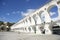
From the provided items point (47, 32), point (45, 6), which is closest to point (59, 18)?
point (47, 32)

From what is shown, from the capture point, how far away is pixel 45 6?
1310 inches

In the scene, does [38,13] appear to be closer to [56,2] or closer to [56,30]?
[56,30]

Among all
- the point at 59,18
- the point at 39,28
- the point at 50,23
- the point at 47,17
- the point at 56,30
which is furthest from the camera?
the point at 56,30

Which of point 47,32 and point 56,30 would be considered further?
point 56,30

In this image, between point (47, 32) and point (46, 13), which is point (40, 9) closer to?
point (46, 13)

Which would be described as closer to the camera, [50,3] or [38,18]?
[50,3]

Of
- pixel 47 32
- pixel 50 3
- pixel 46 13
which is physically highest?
pixel 50 3

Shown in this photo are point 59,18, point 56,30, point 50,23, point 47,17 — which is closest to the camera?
point 59,18

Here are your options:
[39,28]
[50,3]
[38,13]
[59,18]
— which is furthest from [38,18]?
[59,18]

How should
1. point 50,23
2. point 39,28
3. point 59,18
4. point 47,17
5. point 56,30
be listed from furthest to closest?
point 56,30 → point 39,28 → point 47,17 → point 50,23 → point 59,18

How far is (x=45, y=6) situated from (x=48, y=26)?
645cm

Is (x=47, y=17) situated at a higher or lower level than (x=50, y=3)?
lower

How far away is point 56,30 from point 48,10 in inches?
301

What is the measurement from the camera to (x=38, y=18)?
38656 millimetres
